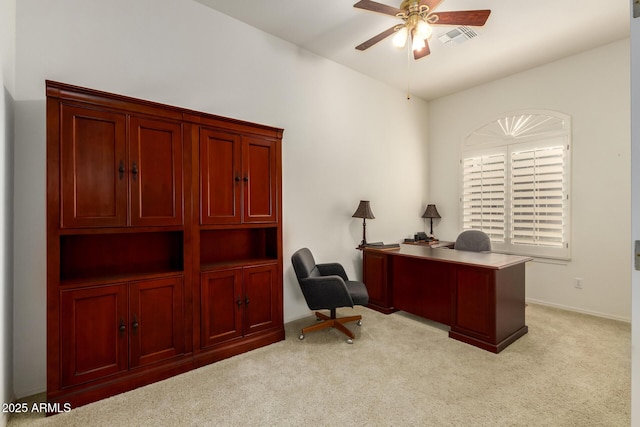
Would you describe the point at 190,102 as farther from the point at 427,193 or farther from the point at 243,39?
the point at 427,193

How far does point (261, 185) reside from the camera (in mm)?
3002

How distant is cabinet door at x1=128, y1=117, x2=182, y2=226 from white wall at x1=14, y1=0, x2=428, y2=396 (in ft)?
1.86

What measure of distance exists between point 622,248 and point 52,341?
18.8 ft

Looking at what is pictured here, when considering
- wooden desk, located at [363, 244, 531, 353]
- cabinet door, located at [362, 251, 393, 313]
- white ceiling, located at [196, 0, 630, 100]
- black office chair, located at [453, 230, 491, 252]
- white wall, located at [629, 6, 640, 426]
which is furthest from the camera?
black office chair, located at [453, 230, 491, 252]

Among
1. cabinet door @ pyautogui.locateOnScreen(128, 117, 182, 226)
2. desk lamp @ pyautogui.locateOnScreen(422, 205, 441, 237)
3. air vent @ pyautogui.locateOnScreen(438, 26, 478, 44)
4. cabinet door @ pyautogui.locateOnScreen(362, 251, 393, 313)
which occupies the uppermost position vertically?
air vent @ pyautogui.locateOnScreen(438, 26, 478, 44)

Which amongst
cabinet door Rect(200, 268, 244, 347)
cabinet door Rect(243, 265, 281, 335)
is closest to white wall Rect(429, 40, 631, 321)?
cabinet door Rect(243, 265, 281, 335)

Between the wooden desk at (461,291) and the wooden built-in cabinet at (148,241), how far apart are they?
64.2 inches

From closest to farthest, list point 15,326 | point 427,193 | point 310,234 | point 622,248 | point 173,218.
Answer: point 15,326 → point 173,218 → point 622,248 → point 310,234 → point 427,193

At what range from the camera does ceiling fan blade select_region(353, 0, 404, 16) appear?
2373mm

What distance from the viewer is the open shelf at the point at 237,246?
299cm

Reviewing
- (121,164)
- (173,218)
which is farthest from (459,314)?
(121,164)

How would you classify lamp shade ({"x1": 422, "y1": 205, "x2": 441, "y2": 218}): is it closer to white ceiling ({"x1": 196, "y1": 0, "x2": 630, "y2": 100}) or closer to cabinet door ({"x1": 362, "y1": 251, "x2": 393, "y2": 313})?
cabinet door ({"x1": 362, "y1": 251, "x2": 393, "y2": 313})

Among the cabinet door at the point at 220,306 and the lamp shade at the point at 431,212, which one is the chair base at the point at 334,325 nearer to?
the cabinet door at the point at 220,306

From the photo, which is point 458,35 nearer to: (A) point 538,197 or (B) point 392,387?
(A) point 538,197
